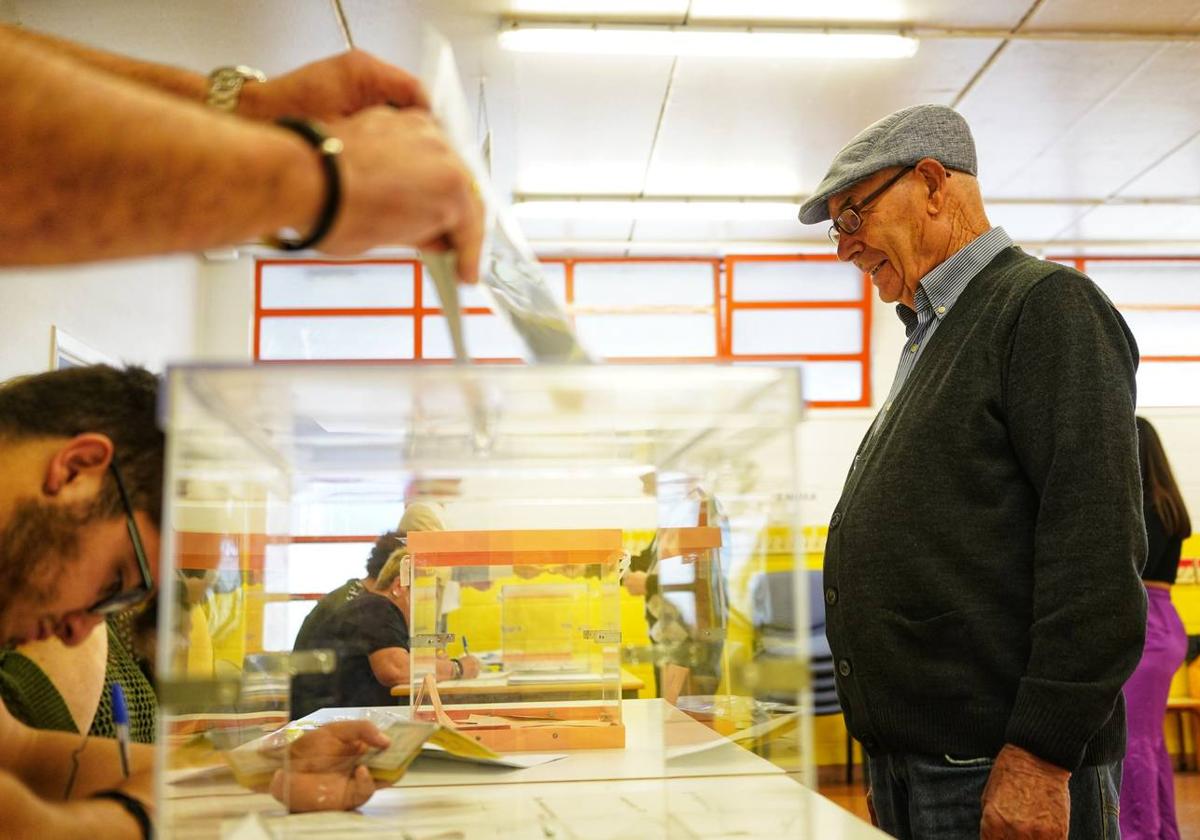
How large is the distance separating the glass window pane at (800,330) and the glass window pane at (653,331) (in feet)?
0.86

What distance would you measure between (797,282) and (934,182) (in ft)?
22.9

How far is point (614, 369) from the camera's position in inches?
34.1

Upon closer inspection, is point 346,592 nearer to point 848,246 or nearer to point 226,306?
point 848,246

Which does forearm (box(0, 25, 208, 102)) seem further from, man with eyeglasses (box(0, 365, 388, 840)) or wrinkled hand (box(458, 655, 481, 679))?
wrinkled hand (box(458, 655, 481, 679))

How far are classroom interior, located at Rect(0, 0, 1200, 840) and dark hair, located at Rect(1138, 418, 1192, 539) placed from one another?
111cm

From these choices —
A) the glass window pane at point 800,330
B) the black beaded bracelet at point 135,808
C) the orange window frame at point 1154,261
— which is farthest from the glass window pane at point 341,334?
the black beaded bracelet at point 135,808

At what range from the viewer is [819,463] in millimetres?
7984

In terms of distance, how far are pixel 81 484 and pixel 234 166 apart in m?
0.38

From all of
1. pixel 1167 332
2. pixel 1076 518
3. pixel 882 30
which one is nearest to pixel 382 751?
pixel 1076 518

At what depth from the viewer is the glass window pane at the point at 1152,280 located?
8.55 metres

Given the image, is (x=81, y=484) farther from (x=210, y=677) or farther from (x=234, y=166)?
(x=234, y=166)

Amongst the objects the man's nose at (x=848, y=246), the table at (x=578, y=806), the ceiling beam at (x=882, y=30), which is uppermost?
the ceiling beam at (x=882, y=30)

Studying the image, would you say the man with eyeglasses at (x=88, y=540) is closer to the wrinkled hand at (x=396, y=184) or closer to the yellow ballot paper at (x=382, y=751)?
the yellow ballot paper at (x=382, y=751)

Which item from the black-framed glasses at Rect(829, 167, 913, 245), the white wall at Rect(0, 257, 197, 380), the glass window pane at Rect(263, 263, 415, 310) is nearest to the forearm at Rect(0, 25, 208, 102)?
the black-framed glasses at Rect(829, 167, 913, 245)
